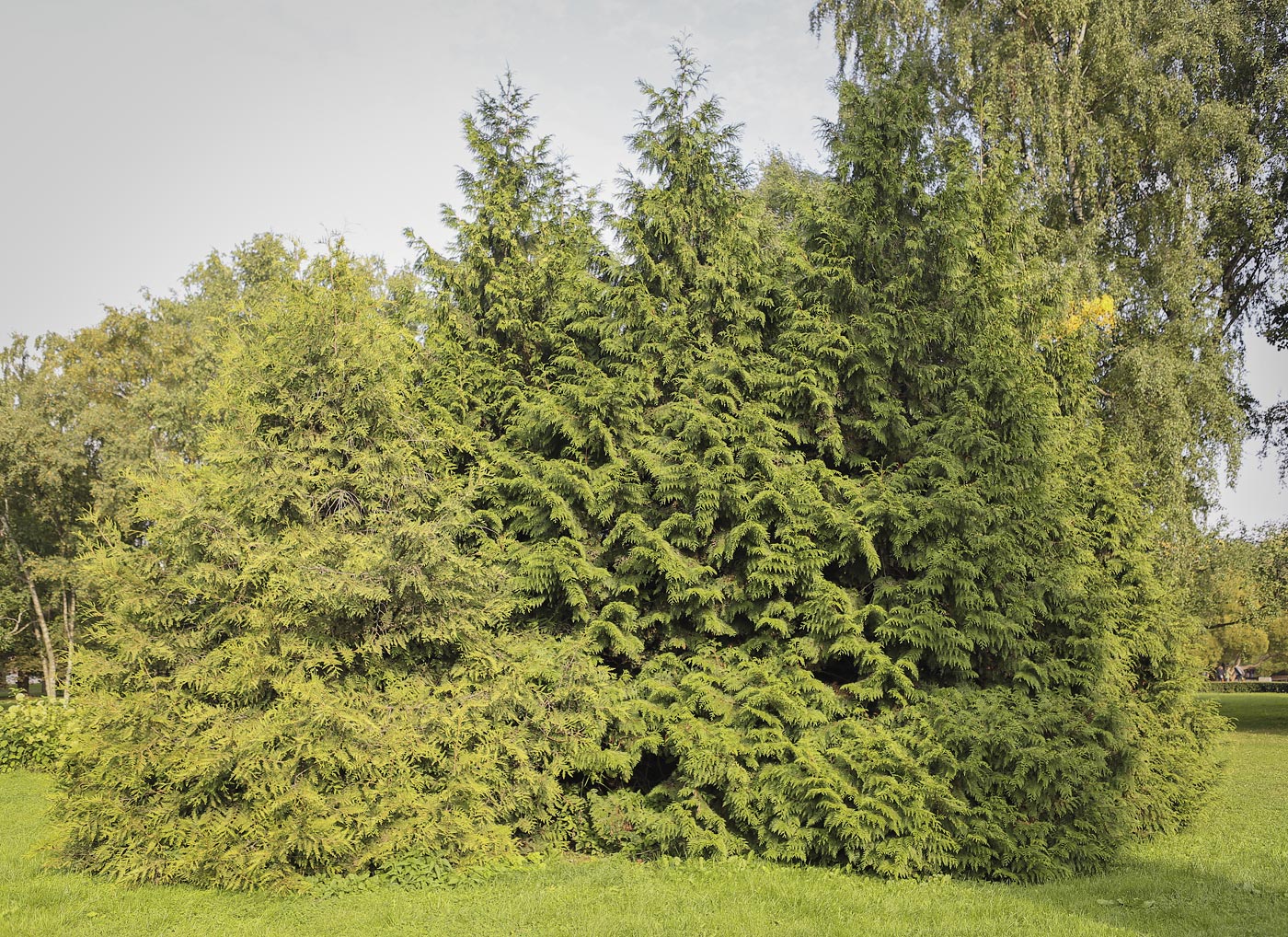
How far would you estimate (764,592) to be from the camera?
26.2ft

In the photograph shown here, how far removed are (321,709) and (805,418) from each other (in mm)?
5735

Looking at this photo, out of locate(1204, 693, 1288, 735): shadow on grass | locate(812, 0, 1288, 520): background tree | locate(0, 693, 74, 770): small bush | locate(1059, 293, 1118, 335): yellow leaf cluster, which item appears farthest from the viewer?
locate(1204, 693, 1288, 735): shadow on grass

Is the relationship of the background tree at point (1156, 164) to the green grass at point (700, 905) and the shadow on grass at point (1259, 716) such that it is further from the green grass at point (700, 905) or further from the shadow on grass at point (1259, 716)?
the green grass at point (700, 905)

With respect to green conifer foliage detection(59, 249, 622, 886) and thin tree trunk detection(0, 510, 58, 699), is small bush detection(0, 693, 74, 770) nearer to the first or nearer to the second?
green conifer foliage detection(59, 249, 622, 886)

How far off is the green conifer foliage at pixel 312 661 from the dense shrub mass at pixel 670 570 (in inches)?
1.6

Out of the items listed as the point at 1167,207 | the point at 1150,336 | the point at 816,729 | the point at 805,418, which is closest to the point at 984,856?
the point at 816,729

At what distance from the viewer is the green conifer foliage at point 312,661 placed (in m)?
6.68

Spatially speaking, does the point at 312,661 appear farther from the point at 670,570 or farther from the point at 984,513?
the point at 984,513

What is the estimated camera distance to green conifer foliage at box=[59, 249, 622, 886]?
6.68 m

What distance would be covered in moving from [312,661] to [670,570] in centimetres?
350

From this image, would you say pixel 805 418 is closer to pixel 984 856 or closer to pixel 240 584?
pixel 984 856

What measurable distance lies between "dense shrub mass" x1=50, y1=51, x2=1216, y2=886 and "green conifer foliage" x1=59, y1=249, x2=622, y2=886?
0.04 meters

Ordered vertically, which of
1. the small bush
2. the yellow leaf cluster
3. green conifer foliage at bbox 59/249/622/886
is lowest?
the small bush

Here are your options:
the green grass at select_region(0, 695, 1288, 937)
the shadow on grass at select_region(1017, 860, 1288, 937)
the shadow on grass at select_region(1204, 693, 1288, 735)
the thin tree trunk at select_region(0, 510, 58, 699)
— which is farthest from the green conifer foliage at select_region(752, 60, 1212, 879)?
Result: the thin tree trunk at select_region(0, 510, 58, 699)
